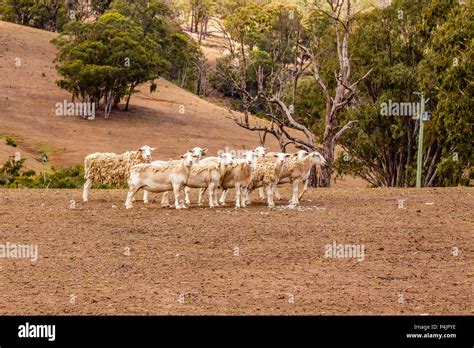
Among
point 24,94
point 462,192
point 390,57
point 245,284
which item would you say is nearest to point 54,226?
point 245,284

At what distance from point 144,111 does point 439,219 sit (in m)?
63.5

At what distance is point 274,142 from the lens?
271 ft

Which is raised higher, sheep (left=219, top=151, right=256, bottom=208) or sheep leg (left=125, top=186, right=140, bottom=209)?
sheep (left=219, top=151, right=256, bottom=208)

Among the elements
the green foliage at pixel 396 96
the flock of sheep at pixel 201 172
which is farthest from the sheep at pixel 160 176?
the green foliage at pixel 396 96

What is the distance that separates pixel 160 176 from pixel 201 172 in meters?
1.19

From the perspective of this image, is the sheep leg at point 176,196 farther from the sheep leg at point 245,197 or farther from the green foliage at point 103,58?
the green foliage at point 103,58

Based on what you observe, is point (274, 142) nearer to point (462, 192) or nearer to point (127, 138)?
point (127, 138)

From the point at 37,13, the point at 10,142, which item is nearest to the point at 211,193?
the point at 10,142

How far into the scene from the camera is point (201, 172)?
22953mm

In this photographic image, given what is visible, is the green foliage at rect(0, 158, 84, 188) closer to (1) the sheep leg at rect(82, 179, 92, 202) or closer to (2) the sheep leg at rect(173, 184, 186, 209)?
(1) the sheep leg at rect(82, 179, 92, 202)

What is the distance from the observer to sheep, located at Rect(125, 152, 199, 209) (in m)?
22.3

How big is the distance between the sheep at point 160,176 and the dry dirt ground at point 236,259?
642 mm

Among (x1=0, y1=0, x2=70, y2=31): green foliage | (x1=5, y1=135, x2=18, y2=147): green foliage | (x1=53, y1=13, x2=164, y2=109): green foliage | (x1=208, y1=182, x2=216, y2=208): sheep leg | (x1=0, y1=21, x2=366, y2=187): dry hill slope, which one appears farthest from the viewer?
(x1=0, y1=0, x2=70, y2=31): green foliage

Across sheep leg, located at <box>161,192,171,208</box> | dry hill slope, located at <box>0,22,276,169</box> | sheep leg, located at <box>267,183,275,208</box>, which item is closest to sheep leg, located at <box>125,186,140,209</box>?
sheep leg, located at <box>161,192,171,208</box>
